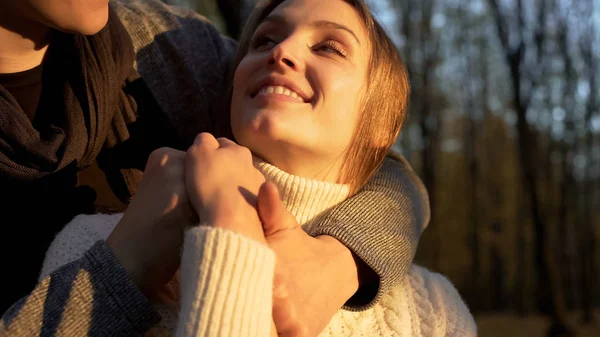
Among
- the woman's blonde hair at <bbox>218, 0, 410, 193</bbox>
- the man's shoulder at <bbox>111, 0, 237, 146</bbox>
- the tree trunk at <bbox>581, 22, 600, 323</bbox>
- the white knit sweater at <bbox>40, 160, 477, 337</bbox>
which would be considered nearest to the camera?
the white knit sweater at <bbox>40, 160, 477, 337</bbox>

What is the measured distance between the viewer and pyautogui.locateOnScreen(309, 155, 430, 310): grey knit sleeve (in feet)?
4.49

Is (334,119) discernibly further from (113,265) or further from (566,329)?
(566,329)

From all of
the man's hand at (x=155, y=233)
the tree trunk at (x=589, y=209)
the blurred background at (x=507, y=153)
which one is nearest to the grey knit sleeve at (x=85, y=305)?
the man's hand at (x=155, y=233)

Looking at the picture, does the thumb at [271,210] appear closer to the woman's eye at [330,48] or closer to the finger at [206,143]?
the finger at [206,143]

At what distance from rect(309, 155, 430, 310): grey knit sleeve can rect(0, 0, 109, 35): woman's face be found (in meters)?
0.78

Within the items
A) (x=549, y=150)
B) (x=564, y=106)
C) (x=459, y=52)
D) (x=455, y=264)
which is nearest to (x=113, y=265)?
(x=564, y=106)

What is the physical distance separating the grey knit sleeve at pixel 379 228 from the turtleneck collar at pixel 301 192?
46 millimetres

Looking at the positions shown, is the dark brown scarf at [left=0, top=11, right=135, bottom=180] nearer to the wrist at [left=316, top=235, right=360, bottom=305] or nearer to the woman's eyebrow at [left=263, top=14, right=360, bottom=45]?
the woman's eyebrow at [left=263, top=14, right=360, bottom=45]

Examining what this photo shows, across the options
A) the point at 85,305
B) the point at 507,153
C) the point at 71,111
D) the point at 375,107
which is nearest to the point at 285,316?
the point at 85,305

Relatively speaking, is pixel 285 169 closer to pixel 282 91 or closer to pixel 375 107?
pixel 282 91

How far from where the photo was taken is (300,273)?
119 cm

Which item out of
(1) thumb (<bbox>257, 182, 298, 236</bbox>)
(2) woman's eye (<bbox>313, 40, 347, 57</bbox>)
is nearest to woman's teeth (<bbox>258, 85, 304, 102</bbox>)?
(2) woman's eye (<bbox>313, 40, 347, 57</bbox>)

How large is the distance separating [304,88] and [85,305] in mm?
746

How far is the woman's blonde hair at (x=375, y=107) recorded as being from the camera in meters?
1.62
